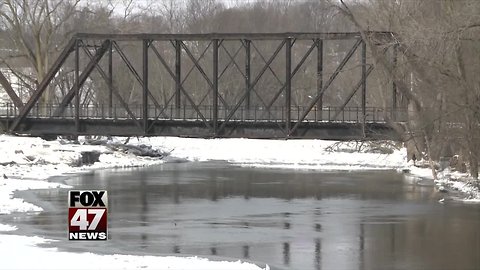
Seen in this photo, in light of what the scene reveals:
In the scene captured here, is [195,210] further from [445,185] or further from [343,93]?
[343,93]

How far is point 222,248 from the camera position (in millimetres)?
32688

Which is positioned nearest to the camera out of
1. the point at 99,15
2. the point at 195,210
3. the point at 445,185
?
the point at 195,210

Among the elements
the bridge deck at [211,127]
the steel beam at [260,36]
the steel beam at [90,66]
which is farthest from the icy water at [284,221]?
the steel beam at [260,36]

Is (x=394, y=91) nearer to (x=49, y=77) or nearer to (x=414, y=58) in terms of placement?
(x=414, y=58)

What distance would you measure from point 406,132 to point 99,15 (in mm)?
47883

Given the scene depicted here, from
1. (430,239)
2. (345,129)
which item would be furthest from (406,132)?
(430,239)

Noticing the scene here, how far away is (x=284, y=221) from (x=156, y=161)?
4376cm

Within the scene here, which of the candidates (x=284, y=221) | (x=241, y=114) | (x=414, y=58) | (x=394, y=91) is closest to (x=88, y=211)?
(x=284, y=221)

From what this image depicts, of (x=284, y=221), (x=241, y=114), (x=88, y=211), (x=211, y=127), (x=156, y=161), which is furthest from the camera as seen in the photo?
(x=156, y=161)

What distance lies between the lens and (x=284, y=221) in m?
40.6

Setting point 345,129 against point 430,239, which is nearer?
point 430,239

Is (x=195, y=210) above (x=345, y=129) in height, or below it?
below

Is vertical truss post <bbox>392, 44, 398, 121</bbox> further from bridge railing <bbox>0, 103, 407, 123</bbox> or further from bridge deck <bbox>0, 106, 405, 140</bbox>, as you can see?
bridge deck <bbox>0, 106, 405, 140</bbox>

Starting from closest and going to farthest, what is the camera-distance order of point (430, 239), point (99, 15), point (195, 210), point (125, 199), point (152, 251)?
point (152, 251) < point (430, 239) < point (195, 210) < point (125, 199) < point (99, 15)
